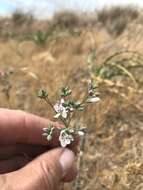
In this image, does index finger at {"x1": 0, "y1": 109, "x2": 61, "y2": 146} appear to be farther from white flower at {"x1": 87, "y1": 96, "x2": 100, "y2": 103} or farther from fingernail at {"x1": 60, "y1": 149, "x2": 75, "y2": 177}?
white flower at {"x1": 87, "y1": 96, "x2": 100, "y2": 103}

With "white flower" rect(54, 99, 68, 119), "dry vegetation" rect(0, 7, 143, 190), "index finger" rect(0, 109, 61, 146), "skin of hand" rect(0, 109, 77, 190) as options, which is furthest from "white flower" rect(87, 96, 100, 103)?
"dry vegetation" rect(0, 7, 143, 190)

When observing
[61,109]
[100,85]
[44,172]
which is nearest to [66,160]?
[44,172]

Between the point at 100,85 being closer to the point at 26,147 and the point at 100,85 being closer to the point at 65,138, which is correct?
the point at 26,147

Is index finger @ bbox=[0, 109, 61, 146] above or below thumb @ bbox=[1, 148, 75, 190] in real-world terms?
above

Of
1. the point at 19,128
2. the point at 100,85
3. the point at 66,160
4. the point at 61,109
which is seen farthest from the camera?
the point at 100,85

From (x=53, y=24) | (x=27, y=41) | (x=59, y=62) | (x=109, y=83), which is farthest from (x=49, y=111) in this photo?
(x=53, y=24)
